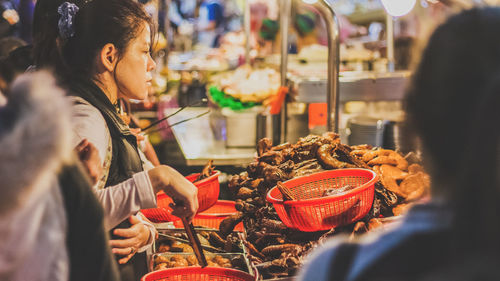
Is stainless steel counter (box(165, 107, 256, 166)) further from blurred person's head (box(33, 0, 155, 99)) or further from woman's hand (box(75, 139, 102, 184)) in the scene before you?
woman's hand (box(75, 139, 102, 184))

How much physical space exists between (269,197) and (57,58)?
44.2 inches

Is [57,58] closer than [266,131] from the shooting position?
Yes

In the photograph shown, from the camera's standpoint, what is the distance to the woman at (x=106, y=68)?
2014mm

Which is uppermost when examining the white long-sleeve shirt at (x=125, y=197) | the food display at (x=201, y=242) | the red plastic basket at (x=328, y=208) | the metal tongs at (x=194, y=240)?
the white long-sleeve shirt at (x=125, y=197)

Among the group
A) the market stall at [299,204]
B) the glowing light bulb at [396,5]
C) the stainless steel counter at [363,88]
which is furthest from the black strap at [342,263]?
the glowing light bulb at [396,5]

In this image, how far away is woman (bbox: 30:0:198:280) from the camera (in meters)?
2.01

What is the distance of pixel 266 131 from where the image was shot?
14.8 ft

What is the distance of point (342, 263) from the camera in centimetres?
96

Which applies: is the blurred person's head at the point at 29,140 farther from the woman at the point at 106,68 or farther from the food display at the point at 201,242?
the food display at the point at 201,242

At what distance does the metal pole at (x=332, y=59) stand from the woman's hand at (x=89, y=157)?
1631mm

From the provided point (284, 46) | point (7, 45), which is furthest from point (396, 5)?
point (7, 45)

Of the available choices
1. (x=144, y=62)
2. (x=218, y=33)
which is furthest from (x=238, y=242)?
(x=218, y=33)

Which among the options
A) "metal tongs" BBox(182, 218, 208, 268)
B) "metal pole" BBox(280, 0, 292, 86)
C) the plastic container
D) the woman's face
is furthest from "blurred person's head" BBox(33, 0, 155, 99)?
the plastic container

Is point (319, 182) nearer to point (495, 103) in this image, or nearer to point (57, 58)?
point (57, 58)
